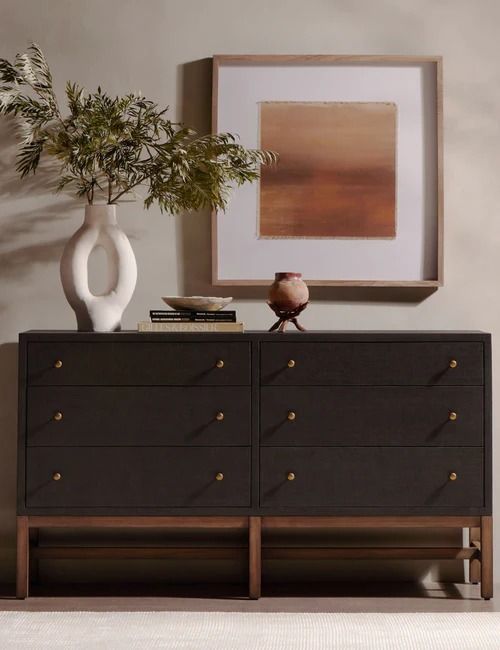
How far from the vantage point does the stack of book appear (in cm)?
313

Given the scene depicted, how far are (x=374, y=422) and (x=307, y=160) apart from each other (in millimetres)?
1040

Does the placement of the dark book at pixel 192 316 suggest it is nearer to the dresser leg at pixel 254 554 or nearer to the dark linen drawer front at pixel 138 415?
the dark linen drawer front at pixel 138 415

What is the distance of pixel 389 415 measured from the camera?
311cm

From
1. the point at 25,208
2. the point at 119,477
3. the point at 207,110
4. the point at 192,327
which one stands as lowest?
the point at 119,477

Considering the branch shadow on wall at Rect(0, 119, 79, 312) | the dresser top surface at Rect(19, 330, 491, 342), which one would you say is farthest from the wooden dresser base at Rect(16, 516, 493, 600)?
the branch shadow on wall at Rect(0, 119, 79, 312)

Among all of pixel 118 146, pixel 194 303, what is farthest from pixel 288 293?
pixel 118 146

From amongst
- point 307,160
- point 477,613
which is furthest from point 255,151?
point 477,613

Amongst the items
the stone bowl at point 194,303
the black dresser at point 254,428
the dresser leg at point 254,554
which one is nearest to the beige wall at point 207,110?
the stone bowl at point 194,303

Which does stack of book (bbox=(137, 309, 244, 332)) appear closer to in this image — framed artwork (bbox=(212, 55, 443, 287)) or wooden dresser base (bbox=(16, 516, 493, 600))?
framed artwork (bbox=(212, 55, 443, 287))

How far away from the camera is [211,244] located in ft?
11.5

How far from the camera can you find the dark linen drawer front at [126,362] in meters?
3.10

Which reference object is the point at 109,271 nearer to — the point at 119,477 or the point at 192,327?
the point at 192,327

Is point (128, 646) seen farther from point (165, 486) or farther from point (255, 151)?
point (255, 151)

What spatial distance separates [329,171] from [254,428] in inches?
41.0
